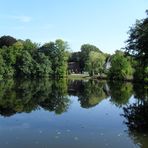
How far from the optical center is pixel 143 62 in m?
49.4

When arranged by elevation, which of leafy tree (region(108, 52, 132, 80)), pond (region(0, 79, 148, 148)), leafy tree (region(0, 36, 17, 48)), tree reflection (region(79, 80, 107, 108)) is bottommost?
tree reflection (region(79, 80, 107, 108))

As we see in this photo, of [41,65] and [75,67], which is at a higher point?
[41,65]

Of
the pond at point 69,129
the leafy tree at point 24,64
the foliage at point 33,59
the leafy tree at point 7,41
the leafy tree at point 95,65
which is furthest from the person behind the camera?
the leafy tree at point 95,65

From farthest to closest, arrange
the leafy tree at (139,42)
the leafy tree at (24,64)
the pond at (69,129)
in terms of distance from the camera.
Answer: the leafy tree at (24,64)
the leafy tree at (139,42)
the pond at (69,129)

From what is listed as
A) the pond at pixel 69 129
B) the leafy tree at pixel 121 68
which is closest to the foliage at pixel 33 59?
the leafy tree at pixel 121 68

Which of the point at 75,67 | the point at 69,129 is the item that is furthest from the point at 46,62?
the point at 69,129

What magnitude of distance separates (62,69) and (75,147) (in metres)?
104

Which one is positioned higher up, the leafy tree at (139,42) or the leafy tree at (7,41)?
the leafy tree at (7,41)

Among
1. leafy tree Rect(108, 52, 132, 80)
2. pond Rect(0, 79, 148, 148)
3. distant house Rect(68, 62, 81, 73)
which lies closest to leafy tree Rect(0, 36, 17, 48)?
distant house Rect(68, 62, 81, 73)

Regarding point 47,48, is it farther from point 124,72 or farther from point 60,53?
point 124,72

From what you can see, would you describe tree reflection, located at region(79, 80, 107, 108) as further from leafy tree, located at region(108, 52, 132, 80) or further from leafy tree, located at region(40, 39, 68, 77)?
leafy tree, located at region(40, 39, 68, 77)

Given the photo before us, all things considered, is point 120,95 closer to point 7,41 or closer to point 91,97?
point 91,97

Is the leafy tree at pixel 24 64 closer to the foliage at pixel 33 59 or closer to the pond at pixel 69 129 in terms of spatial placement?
the foliage at pixel 33 59

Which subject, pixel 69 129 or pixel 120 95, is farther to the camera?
pixel 120 95
